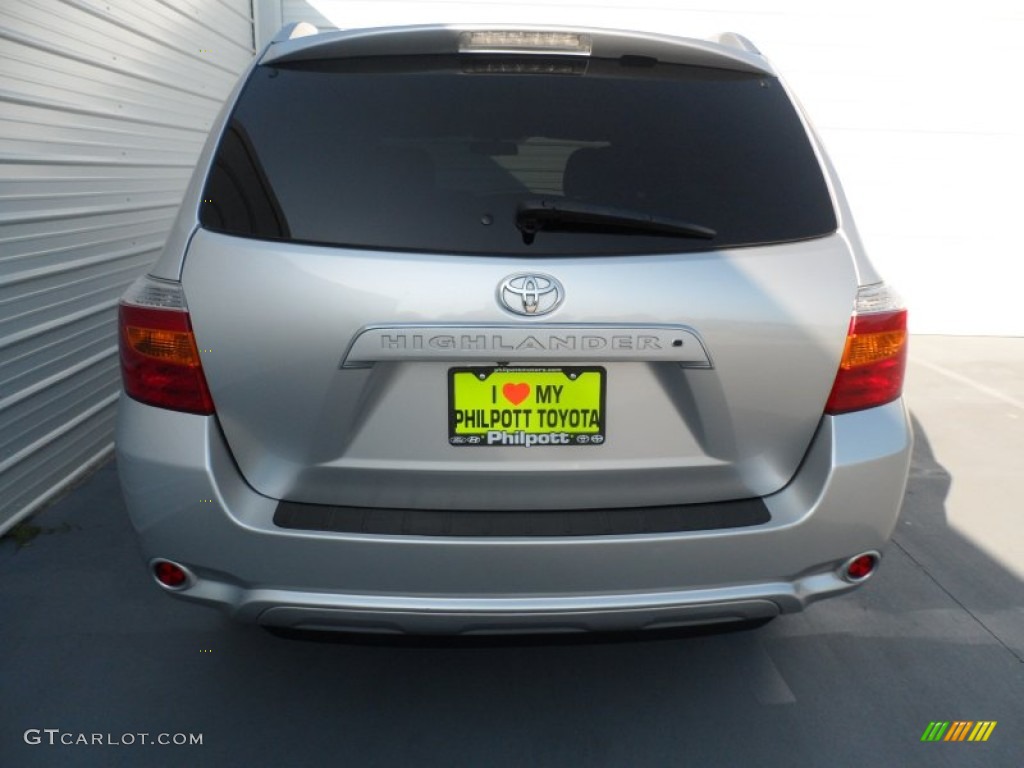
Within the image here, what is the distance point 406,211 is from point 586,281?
0.42 metres

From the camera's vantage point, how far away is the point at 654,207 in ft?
6.70

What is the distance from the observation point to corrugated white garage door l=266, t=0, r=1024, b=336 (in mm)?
7336

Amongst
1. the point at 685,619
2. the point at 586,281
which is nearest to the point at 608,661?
the point at 685,619

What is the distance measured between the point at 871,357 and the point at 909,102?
257 inches

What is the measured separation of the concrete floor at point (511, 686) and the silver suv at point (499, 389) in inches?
13.5

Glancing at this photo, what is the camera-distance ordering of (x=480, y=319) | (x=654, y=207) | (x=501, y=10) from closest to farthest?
(x=480, y=319)
(x=654, y=207)
(x=501, y=10)

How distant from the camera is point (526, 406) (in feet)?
6.46

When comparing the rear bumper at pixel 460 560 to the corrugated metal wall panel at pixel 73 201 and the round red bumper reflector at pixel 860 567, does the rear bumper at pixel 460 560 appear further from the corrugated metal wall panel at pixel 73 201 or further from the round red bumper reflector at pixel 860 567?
the corrugated metal wall panel at pixel 73 201

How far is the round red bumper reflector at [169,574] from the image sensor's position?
2.06 m

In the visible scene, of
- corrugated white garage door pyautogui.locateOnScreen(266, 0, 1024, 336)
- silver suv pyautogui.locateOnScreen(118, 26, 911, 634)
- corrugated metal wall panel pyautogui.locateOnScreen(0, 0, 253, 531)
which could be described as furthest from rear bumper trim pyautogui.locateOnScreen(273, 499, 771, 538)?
corrugated white garage door pyautogui.locateOnScreen(266, 0, 1024, 336)

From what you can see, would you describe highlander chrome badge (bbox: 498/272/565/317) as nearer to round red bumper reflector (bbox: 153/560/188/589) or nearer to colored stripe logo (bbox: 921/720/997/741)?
round red bumper reflector (bbox: 153/560/188/589)

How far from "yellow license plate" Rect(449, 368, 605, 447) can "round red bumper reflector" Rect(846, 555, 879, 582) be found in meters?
0.68

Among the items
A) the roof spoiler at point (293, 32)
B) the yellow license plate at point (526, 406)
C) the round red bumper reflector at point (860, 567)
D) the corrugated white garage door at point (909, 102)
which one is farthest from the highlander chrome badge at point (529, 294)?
the corrugated white garage door at point (909, 102)

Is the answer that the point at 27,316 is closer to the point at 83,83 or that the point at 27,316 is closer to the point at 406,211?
the point at 83,83
